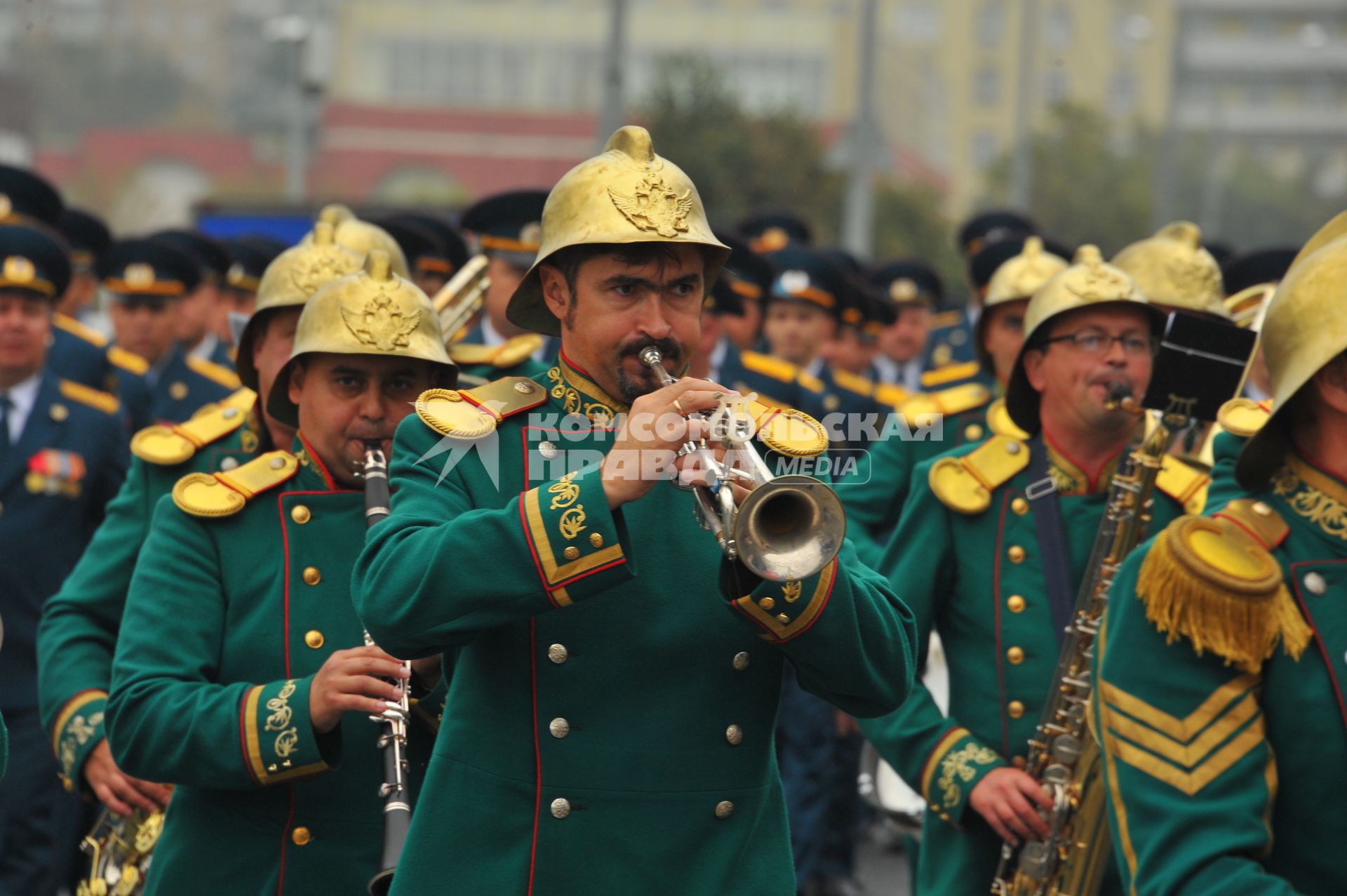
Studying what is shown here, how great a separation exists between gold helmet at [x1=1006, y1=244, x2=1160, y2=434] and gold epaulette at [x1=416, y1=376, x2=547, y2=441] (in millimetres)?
2167

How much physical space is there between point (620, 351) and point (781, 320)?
28.7 feet

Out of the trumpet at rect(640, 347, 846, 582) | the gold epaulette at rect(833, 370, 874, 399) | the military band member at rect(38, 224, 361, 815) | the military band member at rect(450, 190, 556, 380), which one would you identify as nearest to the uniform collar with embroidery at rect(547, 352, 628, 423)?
the trumpet at rect(640, 347, 846, 582)

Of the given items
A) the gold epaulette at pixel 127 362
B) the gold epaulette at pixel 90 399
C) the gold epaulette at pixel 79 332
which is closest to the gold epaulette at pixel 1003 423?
the gold epaulette at pixel 90 399

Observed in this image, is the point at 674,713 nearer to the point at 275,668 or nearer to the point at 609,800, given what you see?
the point at 609,800

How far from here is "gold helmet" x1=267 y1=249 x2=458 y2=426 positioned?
17.1 feet

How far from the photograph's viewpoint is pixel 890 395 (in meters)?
14.0

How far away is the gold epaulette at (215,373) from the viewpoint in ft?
37.4

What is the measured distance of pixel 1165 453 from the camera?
591 centimetres

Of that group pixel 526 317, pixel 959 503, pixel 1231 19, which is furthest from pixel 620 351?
pixel 1231 19

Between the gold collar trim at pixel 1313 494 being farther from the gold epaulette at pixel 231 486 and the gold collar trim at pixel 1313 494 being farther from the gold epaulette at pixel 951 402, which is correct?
the gold epaulette at pixel 951 402

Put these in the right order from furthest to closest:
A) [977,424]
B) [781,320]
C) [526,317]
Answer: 1. [781,320]
2. [977,424]
3. [526,317]

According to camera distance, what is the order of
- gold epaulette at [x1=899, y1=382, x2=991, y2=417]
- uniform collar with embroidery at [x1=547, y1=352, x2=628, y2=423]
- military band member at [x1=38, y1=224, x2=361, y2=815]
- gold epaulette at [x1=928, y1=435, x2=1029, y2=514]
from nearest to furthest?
1. uniform collar with embroidery at [x1=547, y1=352, x2=628, y2=423]
2. military band member at [x1=38, y1=224, x2=361, y2=815]
3. gold epaulette at [x1=928, y1=435, x2=1029, y2=514]
4. gold epaulette at [x1=899, y1=382, x2=991, y2=417]

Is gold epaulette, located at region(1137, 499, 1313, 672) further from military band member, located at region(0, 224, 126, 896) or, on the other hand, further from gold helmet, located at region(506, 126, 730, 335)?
military band member, located at region(0, 224, 126, 896)

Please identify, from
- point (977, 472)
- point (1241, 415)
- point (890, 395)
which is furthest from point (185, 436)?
point (890, 395)
